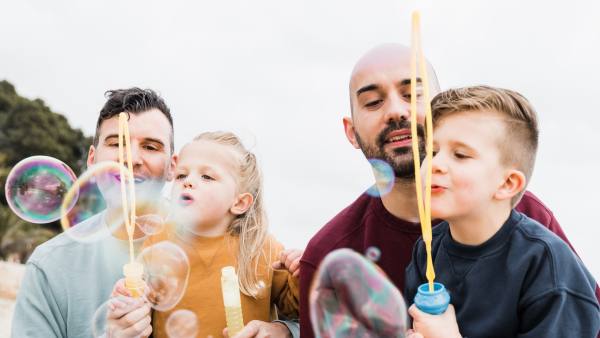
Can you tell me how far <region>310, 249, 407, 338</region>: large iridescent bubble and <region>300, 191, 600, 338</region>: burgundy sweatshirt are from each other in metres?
0.49

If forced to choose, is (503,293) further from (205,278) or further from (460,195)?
(205,278)

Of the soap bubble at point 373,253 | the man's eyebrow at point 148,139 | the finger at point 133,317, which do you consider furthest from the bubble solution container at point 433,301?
the man's eyebrow at point 148,139

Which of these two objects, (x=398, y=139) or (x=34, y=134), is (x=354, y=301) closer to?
(x=398, y=139)

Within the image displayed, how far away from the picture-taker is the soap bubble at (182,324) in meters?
3.43

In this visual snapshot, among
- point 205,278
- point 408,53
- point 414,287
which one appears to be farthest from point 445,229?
point 205,278

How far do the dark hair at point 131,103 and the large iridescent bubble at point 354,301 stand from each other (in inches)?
70.7

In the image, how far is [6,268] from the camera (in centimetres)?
1878

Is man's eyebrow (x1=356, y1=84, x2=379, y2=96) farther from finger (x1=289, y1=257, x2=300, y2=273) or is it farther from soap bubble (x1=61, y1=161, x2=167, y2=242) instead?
soap bubble (x1=61, y1=161, x2=167, y2=242)

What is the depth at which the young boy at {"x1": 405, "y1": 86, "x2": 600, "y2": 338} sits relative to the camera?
2.36 meters

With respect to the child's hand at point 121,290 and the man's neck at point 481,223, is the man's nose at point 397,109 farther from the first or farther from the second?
the child's hand at point 121,290

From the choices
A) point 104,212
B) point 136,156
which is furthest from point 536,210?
point 104,212

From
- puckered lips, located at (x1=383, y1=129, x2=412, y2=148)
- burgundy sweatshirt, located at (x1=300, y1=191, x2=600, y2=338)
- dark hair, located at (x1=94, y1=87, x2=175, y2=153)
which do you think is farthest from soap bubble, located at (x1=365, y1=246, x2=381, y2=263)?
dark hair, located at (x1=94, y1=87, x2=175, y2=153)

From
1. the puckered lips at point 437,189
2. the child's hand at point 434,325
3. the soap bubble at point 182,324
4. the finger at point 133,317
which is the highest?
the puckered lips at point 437,189

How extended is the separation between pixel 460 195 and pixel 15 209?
3.33m
